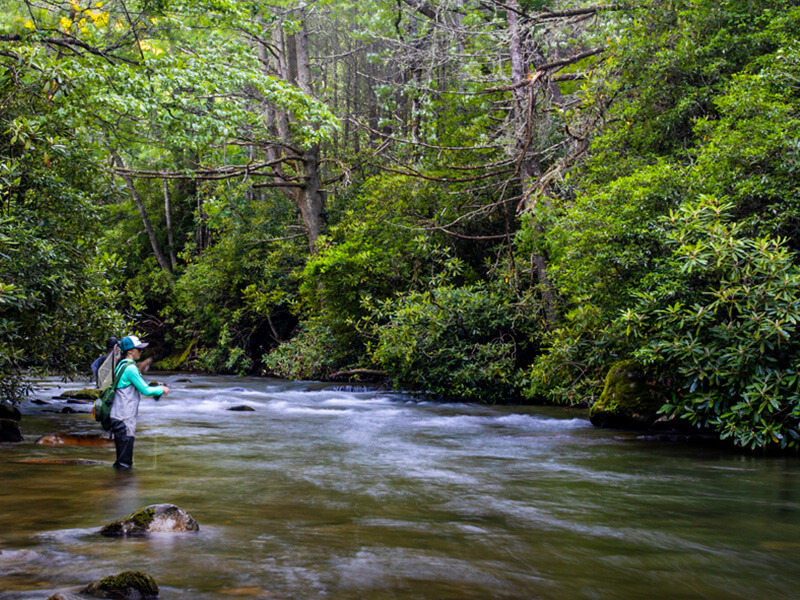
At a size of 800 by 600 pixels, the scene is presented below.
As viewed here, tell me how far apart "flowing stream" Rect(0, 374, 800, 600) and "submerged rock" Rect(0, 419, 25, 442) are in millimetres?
187

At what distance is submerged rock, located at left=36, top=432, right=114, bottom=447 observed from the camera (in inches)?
342

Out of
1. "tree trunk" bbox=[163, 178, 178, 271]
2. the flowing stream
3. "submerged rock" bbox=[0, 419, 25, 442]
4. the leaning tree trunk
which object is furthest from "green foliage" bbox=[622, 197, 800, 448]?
"tree trunk" bbox=[163, 178, 178, 271]

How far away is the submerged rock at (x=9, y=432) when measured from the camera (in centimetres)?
867

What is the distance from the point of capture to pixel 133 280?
27984mm

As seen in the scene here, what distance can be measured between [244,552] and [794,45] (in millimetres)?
10561

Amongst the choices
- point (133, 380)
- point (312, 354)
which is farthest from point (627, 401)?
point (312, 354)

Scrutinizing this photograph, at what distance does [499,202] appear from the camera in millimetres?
15195

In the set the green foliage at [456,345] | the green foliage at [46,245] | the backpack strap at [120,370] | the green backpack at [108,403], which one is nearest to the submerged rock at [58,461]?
the green backpack at [108,403]

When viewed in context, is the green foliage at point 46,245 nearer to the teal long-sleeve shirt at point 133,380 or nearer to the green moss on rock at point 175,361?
the teal long-sleeve shirt at point 133,380

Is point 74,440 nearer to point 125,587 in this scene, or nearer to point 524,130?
Answer: point 125,587

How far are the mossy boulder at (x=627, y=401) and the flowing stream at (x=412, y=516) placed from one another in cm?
41

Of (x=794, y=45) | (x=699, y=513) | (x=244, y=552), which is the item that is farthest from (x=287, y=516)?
(x=794, y=45)

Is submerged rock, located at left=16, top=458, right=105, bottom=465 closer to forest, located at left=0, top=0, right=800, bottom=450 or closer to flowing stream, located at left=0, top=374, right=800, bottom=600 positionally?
flowing stream, located at left=0, top=374, right=800, bottom=600

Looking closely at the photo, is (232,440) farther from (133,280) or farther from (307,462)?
(133,280)
